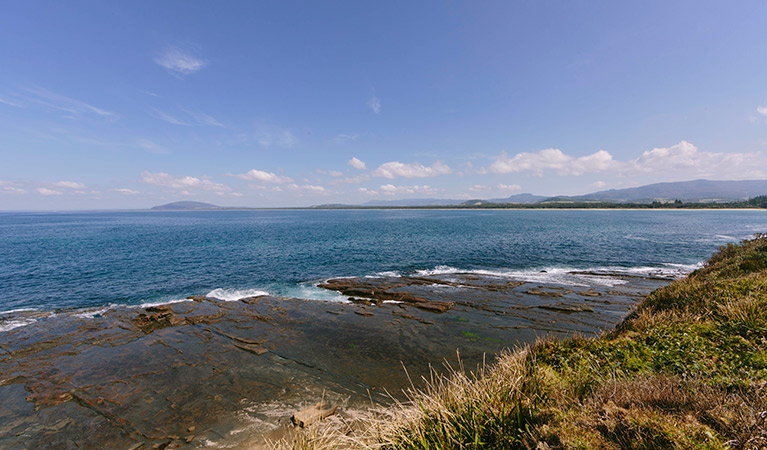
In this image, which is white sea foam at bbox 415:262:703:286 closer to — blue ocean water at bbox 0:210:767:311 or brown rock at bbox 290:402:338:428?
blue ocean water at bbox 0:210:767:311

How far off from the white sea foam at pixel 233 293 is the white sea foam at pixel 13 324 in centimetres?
1063

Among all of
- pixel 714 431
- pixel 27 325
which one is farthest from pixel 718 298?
pixel 27 325

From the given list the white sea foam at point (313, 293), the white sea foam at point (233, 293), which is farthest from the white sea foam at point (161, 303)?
→ the white sea foam at point (313, 293)

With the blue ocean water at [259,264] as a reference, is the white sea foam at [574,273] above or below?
below

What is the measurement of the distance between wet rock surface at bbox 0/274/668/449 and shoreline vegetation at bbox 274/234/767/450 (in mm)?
4004

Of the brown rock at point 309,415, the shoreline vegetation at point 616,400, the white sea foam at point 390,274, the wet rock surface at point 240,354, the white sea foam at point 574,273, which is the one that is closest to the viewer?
the shoreline vegetation at point 616,400

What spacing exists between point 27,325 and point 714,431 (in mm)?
32999

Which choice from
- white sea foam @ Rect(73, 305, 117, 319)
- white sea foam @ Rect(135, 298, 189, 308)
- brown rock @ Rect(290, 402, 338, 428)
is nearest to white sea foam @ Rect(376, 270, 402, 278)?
white sea foam @ Rect(135, 298, 189, 308)

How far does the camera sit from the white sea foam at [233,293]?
25.1 metres

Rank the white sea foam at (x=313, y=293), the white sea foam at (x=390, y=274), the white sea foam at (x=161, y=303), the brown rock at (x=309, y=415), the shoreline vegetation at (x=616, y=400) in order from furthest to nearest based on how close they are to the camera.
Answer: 1. the white sea foam at (x=390, y=274)
2. the white sea foam at (x=313, y=293)
3. the white sea foam at (x=161, y=303)
4. the brown rock at (x=309, y=415)
5. the shoreline vegetation at (x=616, y=400)

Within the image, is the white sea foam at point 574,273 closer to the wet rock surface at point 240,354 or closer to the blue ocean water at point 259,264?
the blue ocean water at point 259,264

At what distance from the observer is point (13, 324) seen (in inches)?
745

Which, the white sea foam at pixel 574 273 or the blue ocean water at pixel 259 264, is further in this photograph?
the white sea foam at pixel 574 273

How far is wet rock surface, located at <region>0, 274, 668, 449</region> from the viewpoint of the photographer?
1032 centimetres
